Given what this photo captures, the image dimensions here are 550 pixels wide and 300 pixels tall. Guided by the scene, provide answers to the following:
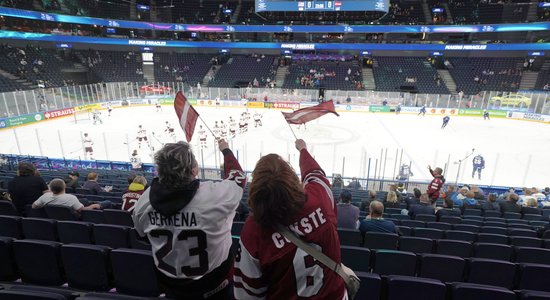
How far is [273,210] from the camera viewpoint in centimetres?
162

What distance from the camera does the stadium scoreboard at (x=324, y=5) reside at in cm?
3666

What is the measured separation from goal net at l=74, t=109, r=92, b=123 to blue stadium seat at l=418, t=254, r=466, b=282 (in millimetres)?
28127

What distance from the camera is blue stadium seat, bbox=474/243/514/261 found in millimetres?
4770

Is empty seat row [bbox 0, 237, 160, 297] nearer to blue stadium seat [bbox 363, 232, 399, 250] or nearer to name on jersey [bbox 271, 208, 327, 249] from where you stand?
name on jersey [bbox 271, 208, 327, 249]

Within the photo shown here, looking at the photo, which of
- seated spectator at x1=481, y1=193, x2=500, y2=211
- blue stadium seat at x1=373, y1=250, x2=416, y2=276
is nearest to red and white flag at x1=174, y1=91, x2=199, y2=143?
blue stadium seat at x1=373, y1=250, x2=416, y2=276

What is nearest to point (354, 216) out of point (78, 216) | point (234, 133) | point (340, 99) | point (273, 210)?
point (273, 210)

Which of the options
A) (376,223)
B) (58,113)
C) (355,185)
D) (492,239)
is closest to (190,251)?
(376,223)

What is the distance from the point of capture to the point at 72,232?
14.6ft

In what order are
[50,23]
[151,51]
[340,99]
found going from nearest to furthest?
[340,99]
[50,23]
[151,51]

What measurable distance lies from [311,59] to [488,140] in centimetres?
Answer: 2661

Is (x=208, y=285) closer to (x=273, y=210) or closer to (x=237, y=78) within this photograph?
(x=273, y=210)

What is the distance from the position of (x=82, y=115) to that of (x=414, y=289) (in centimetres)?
3134

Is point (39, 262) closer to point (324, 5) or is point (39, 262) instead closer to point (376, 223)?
point (376, 223)

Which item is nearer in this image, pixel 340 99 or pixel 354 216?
pixel 354 216
